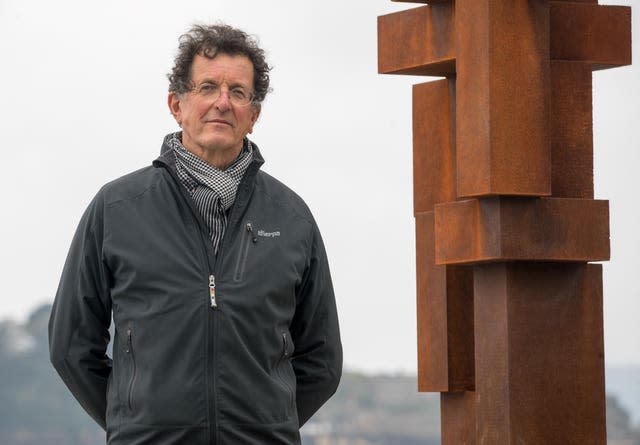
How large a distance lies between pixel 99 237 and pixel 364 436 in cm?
9454

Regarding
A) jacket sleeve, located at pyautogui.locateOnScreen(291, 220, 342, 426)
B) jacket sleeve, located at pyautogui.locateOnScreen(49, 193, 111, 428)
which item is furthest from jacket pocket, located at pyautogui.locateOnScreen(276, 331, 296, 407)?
jacket sleeve, located at pyautogui.locateOnScreen(49, 193, 111, 428)

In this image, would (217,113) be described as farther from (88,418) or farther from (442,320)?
(88,418)

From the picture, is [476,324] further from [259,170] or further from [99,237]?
[99,237]

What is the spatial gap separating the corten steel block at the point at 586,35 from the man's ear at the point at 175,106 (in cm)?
130

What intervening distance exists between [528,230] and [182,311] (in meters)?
1.22

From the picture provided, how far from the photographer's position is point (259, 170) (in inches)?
201

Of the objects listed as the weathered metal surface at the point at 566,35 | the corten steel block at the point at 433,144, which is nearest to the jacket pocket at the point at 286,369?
the corten steel block at the point at 433,144

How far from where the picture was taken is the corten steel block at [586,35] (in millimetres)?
5719

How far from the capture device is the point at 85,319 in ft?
16.2

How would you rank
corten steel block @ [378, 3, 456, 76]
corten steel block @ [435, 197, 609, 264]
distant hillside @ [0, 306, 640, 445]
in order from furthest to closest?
distant hillside @ [0, 306, 640, 445] → corten steel block @ [378, 3, 456, 76] → corten steel block @ [435, 197, 609, 264]

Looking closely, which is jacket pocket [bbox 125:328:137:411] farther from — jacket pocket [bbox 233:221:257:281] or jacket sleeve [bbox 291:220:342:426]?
jacket sleeve [bbox 291:220:342:426]

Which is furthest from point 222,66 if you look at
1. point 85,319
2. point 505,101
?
point 505,101

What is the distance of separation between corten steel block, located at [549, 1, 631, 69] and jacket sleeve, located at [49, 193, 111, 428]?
1653 millimetres

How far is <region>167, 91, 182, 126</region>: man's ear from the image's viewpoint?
5062mm
